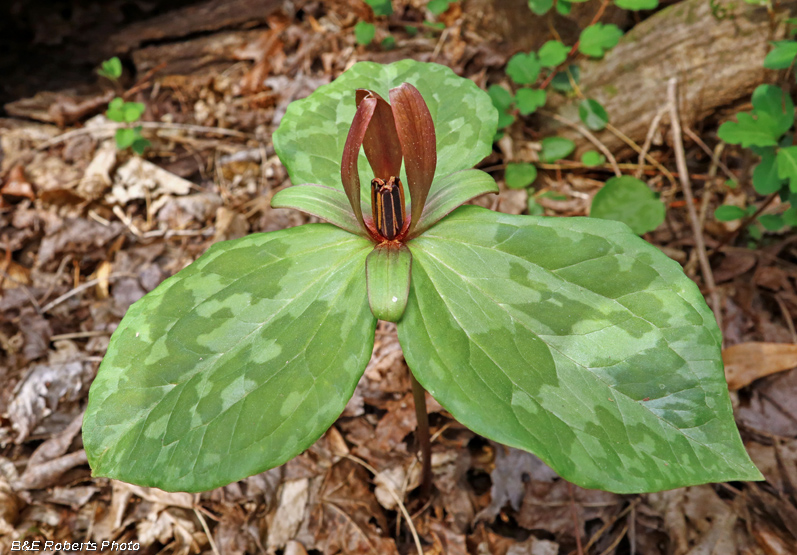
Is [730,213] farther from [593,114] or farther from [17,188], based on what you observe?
[17,188]

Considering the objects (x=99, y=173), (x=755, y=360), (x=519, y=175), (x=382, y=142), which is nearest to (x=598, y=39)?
(x=519, y=175)

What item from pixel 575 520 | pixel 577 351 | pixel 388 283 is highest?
pixel 388 283

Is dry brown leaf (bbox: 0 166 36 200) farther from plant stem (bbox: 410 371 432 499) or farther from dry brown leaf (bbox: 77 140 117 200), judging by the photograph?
plant stem (bbox: 410 371 432 499)

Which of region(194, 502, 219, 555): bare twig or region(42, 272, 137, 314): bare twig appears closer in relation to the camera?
region(194, 502, 219, 555): bare twig

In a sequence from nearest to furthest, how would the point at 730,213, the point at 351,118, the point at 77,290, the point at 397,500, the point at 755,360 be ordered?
the point at 351,118
the point at 397,500
the point at 755,360
the point at 730,213
the point at 77,290

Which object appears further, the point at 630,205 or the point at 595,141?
the point at 595,141

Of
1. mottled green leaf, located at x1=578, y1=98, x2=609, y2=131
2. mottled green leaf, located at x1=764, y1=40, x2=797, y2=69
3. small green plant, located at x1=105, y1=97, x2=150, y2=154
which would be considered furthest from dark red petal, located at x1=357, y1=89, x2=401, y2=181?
small green plant, located at x1=105, y1=97, x2=150, y2=154

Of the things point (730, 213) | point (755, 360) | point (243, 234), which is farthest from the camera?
point (243, 234)
